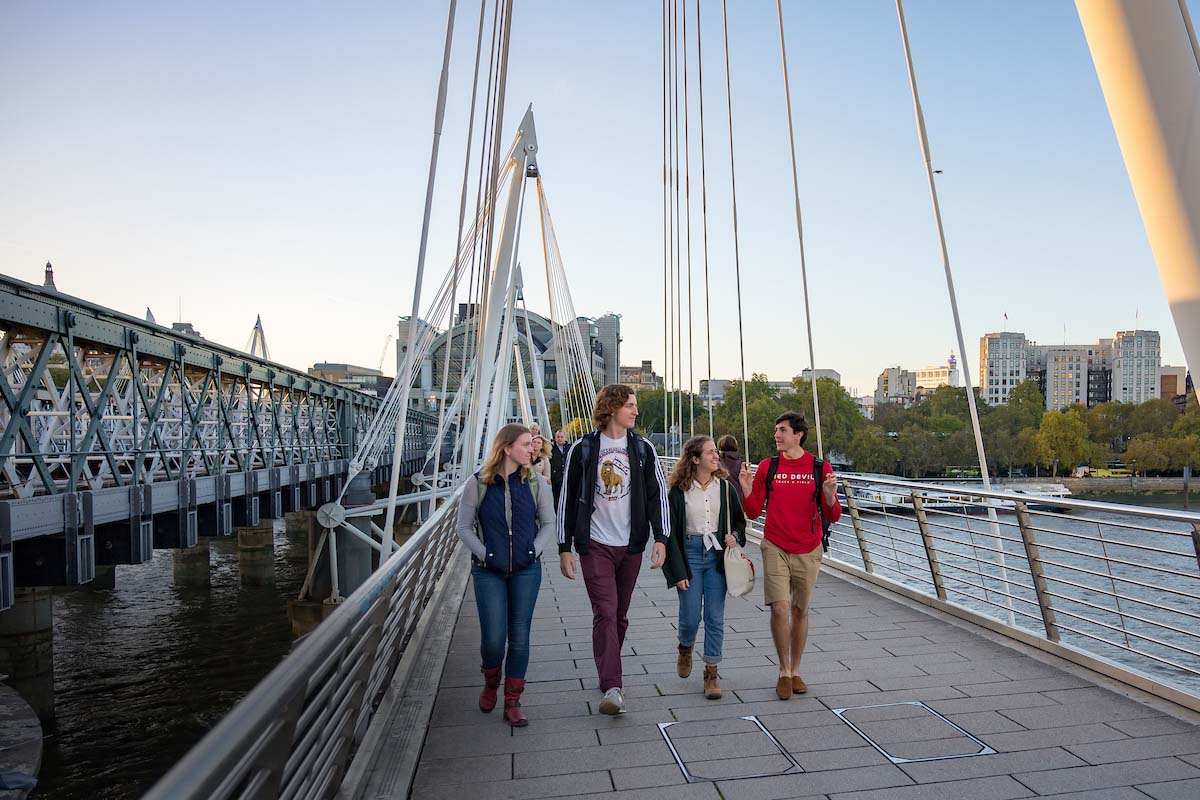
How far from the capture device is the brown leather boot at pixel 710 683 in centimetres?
548

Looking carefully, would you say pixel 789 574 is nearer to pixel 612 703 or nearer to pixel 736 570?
pixel 736 570

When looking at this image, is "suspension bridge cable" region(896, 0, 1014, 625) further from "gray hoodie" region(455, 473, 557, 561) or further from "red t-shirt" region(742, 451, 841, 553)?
"gray hoodie" region(455, 473, 557, 561)

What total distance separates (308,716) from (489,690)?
252cm

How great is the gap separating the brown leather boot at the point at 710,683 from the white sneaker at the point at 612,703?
22.0 inches

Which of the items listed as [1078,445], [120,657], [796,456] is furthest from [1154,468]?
[796,456]

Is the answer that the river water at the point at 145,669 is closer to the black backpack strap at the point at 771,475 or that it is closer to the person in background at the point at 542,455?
the person in background at the point at 542,455

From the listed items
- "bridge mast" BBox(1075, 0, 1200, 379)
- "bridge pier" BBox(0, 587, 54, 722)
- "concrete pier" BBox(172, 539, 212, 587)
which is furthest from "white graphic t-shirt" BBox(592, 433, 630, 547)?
"concrete pier" BBox(172, 539, 212, 587)

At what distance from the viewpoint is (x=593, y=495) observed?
210 inches

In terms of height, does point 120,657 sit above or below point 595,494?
below

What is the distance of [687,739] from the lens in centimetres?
476

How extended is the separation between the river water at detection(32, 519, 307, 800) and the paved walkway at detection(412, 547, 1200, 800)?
3453 millimetres

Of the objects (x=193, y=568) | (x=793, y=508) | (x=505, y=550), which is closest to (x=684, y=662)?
(x=793, y=508)

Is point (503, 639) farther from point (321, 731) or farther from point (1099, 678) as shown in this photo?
point (1099, 678)

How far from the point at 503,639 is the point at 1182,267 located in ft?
11.8
